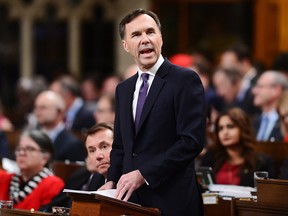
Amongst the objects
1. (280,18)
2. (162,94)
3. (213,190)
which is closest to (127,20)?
(162,94)

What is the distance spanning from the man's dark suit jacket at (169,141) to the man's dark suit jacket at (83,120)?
5903mm

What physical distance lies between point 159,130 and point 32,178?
7.19 feet

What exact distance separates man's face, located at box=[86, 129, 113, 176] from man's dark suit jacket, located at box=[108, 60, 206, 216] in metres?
0.67

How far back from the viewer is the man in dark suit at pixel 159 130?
4793mm

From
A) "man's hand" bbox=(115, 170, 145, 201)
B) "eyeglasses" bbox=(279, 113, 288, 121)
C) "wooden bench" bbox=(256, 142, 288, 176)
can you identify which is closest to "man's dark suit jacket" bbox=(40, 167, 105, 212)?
"man's hand" bbox=(115, 170, 145, 201)

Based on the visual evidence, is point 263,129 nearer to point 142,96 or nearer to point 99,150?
point 99,150

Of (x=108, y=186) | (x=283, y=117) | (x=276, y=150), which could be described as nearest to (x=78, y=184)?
(x=108, y=186)

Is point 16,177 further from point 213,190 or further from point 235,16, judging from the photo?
point 235,16

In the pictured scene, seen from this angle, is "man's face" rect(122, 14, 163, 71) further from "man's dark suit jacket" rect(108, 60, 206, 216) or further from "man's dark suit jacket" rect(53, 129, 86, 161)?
"man's dark suit jacket" rect(53, 129, 86, 161)

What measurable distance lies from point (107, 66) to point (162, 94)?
408 inches

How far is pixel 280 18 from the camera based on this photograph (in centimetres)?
1326

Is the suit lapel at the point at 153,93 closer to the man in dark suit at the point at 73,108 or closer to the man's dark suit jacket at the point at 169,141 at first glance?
the man's dark suit jacket at the point at 169,141

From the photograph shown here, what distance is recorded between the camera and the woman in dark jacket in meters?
6.97

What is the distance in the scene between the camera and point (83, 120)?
433 inches
